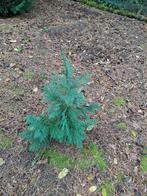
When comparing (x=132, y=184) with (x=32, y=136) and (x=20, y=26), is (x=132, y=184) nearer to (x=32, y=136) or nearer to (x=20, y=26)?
(x=32, y=136)

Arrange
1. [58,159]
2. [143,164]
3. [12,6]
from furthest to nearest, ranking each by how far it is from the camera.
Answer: [12,6] < [143,164] < [58,159]

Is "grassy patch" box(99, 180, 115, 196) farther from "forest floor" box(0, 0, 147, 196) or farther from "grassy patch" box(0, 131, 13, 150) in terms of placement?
"grassy patch" box(0, 131, 13, 150)

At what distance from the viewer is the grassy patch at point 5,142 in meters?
3.52

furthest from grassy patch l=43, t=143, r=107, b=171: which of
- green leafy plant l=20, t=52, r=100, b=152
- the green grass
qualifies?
the green grass

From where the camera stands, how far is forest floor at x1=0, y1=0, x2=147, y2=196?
10.8 feet

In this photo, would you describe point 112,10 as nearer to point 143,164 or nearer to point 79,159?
point 143,164

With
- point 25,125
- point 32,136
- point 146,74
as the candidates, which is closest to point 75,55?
point 146,74

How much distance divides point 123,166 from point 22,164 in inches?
38.1

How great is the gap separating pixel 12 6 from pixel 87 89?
2.67 metres

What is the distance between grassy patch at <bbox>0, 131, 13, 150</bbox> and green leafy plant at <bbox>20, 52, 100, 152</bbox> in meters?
0.28

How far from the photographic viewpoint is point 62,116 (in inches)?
126

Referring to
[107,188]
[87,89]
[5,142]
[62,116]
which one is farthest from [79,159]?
[87,89]

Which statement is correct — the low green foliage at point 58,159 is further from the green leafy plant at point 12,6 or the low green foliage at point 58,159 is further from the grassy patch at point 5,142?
the green leafy plant at point 12,6

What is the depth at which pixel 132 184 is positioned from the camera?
333 centimetres
